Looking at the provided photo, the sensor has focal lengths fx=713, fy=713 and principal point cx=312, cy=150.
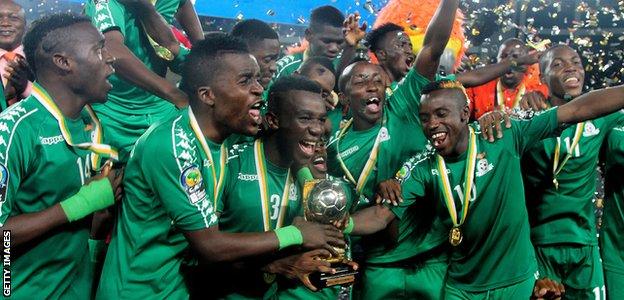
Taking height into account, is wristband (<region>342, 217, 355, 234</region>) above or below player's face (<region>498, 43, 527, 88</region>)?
below

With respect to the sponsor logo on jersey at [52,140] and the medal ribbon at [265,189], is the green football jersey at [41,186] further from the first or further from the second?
the medal ribbon at [265,189]

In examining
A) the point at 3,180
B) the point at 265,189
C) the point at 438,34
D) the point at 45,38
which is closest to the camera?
the point at 3,180

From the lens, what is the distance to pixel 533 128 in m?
4.05

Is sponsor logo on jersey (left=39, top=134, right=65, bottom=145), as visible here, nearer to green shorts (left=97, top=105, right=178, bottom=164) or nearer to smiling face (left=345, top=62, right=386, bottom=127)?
green shorts (left=97, top=105, right=178, bottom=164)

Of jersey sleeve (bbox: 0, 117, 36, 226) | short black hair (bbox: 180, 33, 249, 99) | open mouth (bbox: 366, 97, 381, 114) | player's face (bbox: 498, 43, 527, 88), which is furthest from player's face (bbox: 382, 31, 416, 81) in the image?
jersey sleeve (bbox: 0, 117, 36, 226)

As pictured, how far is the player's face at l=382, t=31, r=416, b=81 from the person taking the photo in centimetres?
→ 512

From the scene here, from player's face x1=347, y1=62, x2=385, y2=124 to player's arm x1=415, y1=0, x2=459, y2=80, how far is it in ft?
0.96

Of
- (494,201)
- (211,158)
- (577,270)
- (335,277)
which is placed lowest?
(577,270)

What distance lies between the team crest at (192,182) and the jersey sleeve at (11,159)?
24.7 inches

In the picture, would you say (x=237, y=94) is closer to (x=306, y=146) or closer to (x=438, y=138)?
(x=306, y=146)

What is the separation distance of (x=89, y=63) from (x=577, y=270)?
3318 mm

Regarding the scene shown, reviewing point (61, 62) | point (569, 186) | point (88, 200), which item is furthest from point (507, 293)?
point (61, 62)

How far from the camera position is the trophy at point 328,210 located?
10.2 ft

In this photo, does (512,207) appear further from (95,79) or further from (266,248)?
(95,79)
